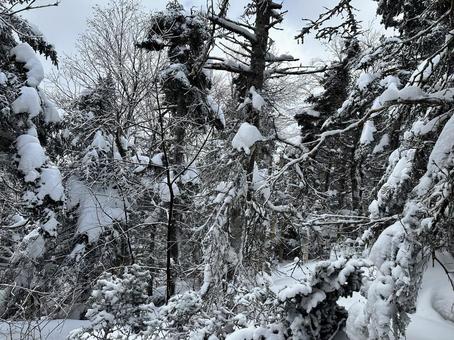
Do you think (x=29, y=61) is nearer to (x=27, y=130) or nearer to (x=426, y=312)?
(x=27, y=130)

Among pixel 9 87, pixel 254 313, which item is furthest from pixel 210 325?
pixel 9 87

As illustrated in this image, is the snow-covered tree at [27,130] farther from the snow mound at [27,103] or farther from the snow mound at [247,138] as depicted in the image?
the snow mound at [247,138]

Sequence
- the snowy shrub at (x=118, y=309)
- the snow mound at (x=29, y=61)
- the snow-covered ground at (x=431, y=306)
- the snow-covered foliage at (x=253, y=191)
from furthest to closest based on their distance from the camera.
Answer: the snow mound at (x=29, y=61), the snowy shrub at (x=118, y=309), the snow-covered ground at (x=431, y=306), the snow-covered foliage at (x=253, y=191)

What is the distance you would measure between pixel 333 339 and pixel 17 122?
7.55 meters

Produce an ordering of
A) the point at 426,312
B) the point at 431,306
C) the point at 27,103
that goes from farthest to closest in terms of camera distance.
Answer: the point at 27,103 < the point at 431,306 < the point at 426,312

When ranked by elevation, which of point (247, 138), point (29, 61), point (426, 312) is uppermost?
point (29, 61)

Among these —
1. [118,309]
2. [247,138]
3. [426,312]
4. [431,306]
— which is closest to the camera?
[118,309]

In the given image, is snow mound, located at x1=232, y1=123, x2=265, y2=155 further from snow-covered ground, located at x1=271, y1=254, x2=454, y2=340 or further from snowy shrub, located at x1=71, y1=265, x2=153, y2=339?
snowy shrub, located at x1=71, y1=265, x2=153, y2=339

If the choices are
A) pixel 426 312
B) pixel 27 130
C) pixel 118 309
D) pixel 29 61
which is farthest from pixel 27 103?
pixel 426 312

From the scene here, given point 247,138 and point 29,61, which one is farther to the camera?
point 29,61

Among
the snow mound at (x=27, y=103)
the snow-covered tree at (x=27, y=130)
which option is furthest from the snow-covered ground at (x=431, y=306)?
the snow mound at (x=27, y=103)

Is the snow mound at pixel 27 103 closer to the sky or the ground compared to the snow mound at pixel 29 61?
closer to the ground

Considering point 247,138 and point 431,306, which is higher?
point 247,138

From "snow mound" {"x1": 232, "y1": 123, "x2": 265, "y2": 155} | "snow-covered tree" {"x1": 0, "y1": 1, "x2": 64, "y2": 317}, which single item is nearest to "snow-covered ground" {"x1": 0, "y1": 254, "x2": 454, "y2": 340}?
"snow mound" {"x1": 232, "y1": 123, "x2": 265, "y2": 155}
